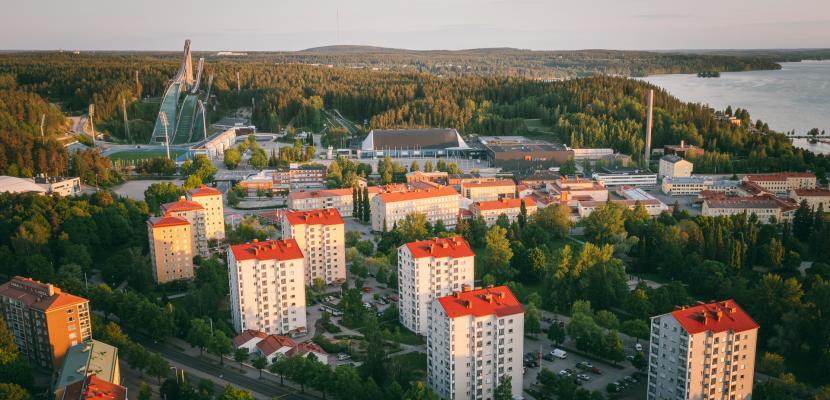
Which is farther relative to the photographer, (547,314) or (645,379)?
(547,314)

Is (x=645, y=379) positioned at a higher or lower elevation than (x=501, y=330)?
lower

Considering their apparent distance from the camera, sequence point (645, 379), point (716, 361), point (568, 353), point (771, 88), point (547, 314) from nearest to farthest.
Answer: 1. point (716, 361)
2. point (645, 379)
3. point (568, 353)
4. point (547, 314)
5. point (771, 88)

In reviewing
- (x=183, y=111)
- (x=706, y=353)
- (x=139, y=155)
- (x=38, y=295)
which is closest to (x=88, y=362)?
(x=38, y=295)

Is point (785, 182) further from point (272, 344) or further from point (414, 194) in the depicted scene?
point (272, 344)

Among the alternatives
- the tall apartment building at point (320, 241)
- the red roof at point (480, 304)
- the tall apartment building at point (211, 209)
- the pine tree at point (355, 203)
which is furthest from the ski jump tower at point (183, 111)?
the red roof at point (480, 304)

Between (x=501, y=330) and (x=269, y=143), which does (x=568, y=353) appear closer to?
(x=501, y=330)

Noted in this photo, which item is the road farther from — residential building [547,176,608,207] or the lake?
the lake

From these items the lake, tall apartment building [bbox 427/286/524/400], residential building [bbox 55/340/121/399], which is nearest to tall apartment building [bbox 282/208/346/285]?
residential building [bbox 55/340/121/399]

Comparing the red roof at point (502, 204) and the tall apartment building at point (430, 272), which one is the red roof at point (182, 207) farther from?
the red roof at point (502, 204)

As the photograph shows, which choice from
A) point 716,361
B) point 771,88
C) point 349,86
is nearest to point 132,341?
point 716,361
